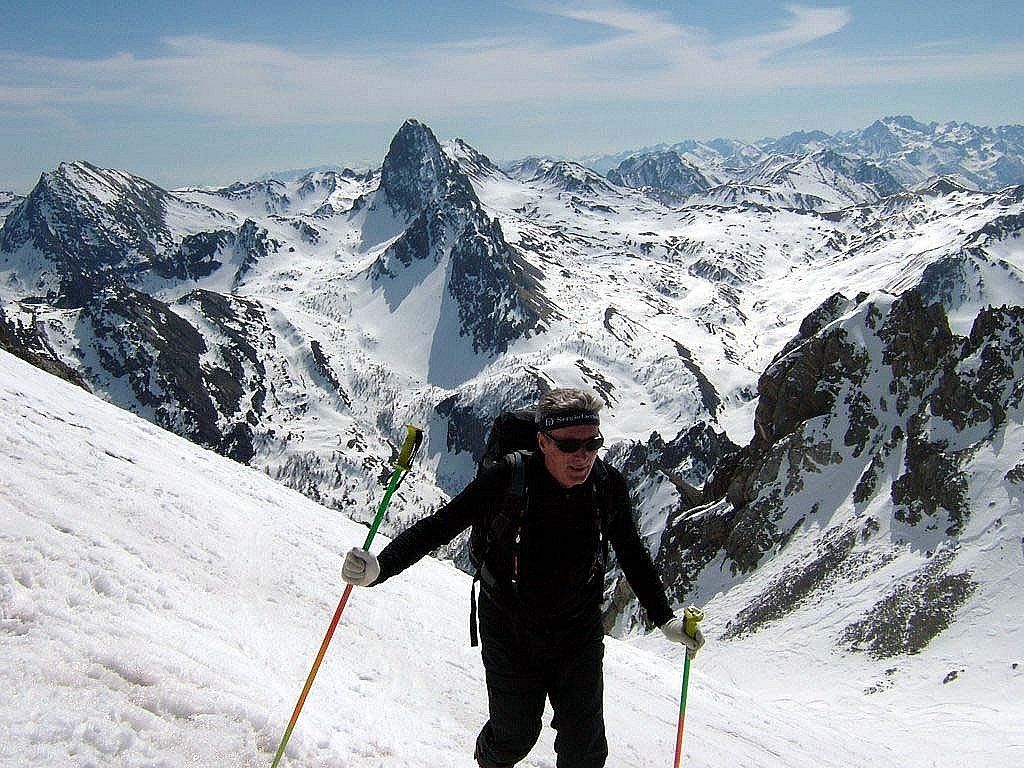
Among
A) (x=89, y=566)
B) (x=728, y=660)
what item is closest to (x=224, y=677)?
(x=89, y=566)

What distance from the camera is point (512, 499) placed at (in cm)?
586

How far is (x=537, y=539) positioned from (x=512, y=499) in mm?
460

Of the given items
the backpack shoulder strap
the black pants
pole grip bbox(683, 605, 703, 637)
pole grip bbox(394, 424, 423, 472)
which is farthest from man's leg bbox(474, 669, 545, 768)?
pole grip bbox(394, 424, 423, 472)

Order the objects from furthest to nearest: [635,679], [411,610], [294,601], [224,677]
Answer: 1. [635,679]
2. [411,610]
3. [294,601]
4. [224,677]

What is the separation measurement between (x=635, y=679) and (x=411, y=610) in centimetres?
555

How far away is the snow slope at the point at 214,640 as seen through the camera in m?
6.10

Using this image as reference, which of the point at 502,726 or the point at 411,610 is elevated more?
the point at 502,726

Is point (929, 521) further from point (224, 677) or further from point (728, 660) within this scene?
point (224, 677)

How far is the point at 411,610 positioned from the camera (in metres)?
13.9

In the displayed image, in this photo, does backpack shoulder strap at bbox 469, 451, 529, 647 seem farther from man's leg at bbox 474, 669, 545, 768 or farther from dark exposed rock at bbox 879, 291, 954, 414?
dark exposed rock at bbox 879, 291, 954, 414

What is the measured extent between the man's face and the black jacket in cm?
16

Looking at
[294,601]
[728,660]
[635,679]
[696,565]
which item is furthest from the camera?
[696,565]

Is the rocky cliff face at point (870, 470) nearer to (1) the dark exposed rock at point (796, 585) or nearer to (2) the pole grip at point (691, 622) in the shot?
(1) the dark exposed rock at point (796, 585)

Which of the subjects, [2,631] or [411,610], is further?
[411,610]
